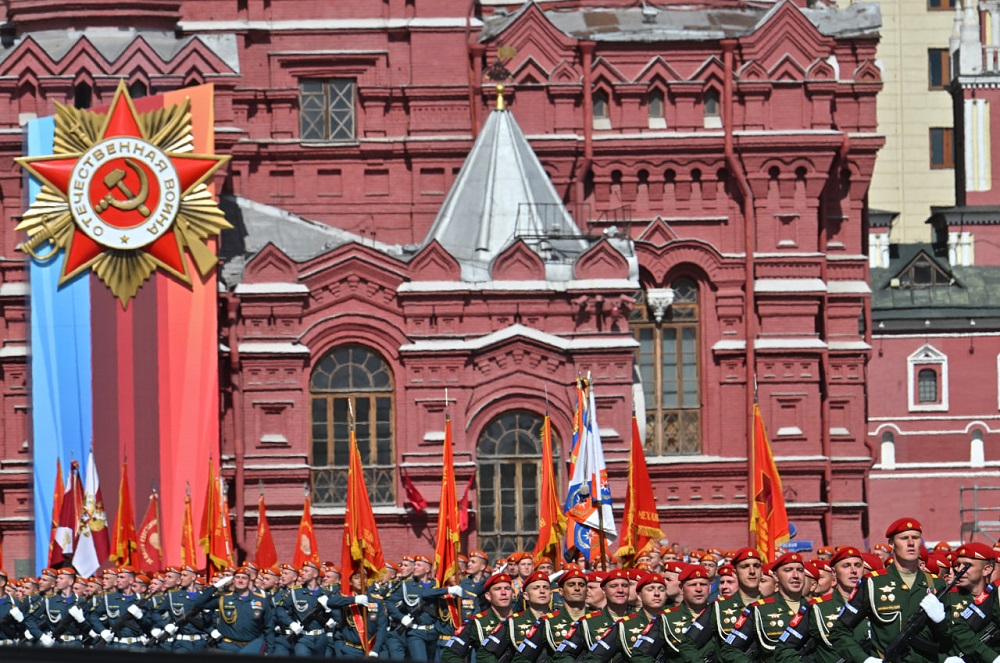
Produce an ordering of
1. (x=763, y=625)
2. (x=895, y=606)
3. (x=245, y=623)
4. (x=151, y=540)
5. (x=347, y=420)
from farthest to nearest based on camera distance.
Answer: (x=347, y=420) → (x=151, y=540) → (x=245, y=623) → (x=763, y=625) → (x=895, y=606)

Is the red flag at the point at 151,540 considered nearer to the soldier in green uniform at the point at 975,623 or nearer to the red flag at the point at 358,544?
the red flag at the point at 358,544

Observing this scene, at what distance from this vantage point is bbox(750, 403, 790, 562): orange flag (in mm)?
31328

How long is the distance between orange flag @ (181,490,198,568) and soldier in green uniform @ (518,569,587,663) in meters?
15.0

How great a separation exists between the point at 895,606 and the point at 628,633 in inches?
89.4

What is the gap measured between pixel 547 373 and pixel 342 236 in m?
4.17

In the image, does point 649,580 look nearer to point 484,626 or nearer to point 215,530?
point 484,626

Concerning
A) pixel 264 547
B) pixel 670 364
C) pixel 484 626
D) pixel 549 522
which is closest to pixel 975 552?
pixel 484 626

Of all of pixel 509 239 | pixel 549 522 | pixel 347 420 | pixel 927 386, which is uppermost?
pixel 509 239

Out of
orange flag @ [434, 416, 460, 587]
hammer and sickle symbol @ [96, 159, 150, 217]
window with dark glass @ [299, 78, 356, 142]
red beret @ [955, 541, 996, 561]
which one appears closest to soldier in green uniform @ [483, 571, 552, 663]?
red beret @ [955, 541, 996, 561]

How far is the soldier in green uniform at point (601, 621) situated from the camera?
2005 centimetres

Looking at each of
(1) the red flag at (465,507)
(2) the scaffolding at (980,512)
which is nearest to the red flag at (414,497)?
(1) the red flag at (465,507)

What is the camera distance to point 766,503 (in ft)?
107

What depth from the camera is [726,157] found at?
128 feet

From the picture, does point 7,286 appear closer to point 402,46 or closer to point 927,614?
point 402,46
